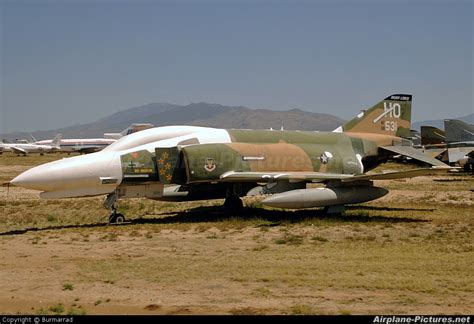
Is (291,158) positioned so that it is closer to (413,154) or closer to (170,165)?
(170,165)

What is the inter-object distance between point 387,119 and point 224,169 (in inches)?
308

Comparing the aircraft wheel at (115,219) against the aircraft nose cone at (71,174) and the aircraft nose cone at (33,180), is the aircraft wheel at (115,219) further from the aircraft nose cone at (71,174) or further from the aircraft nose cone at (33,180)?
the aircraft nose cone at (33,180)

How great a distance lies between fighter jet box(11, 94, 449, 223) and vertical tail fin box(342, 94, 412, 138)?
924 millimetres

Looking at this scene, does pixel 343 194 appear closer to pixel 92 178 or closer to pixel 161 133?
pixel 161 133

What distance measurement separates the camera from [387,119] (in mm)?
21328

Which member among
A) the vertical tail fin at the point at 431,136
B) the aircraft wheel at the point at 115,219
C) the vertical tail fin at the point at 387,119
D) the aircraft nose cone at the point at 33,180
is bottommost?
the aircraft wheel at the point at 115,219

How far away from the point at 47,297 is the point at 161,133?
940cm

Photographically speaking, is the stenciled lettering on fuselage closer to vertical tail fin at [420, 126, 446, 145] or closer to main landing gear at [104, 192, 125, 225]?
main landing gear at [104, 192, 125, 225]

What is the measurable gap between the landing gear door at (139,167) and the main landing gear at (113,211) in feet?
2.50

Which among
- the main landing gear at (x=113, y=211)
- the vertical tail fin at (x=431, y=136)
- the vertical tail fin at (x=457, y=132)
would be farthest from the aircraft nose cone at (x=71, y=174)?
the vertical tail fin at (x=431, y=136)

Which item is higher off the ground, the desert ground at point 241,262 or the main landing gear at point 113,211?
the main landing gear at point 113,211

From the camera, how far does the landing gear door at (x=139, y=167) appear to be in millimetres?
15914

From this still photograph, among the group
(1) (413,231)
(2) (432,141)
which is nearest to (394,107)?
(1) (413,231)

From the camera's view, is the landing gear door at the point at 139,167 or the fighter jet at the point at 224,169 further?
the landing gear door at the point at 139,167
